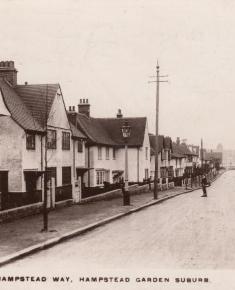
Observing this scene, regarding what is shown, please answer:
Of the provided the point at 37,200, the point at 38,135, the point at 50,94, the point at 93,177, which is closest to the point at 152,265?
the point at 37,200

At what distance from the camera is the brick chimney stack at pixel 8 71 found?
34.8 m

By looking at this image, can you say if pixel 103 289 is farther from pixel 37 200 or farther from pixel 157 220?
pixel 37 200

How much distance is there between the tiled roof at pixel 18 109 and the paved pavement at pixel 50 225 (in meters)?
6.45

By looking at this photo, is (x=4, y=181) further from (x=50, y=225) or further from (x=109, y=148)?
(x=109, y=148)

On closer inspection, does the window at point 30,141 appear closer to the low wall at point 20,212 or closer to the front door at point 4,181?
the front door at point 4,181

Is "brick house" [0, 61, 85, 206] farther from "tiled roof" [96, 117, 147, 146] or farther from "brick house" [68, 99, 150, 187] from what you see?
"tiled roof" [96, 117, 147, 146]

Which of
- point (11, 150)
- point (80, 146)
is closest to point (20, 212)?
point (11, 150)

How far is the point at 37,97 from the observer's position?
111ft

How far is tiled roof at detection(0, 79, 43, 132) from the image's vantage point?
99.3 ft

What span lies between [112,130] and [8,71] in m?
25.5

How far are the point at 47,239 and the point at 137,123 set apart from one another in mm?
45699

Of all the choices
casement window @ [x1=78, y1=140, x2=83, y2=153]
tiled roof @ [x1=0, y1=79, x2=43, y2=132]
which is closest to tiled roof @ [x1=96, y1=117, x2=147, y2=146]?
casement window @ [x1=78, y1=140, x2=83, y2=153]

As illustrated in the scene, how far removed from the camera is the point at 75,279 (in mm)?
10578

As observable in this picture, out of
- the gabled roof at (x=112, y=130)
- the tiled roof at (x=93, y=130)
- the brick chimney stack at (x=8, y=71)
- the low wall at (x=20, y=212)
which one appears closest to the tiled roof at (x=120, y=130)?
the gabled roof at (x=112, y=130)
